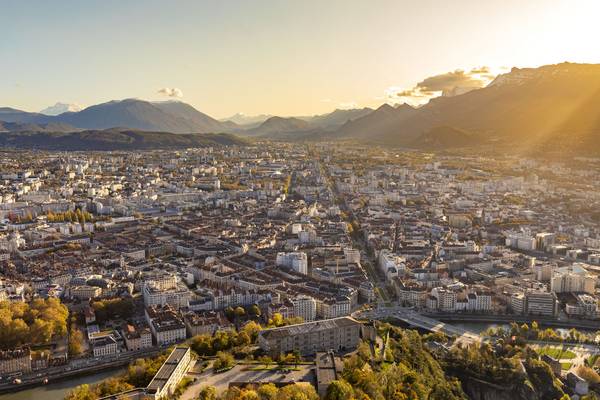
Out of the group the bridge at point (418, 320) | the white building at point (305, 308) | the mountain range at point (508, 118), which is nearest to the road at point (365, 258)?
the bridge at point (418, 320)

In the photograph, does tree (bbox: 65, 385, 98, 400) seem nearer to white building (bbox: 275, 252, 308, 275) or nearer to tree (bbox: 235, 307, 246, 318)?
tree (bbox: 235, 307, 246, 318)

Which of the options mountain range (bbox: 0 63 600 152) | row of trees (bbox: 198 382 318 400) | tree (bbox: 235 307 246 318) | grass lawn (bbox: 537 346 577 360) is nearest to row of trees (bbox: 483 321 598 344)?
grass lawn (bbox: 537 346 577 360)

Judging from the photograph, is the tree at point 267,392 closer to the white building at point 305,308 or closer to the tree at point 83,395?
the tree at point 83,395

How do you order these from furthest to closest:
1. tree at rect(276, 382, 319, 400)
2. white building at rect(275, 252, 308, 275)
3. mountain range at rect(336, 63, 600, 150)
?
mountain range at rect(336, 63, 600, 150)
white building at rect(275, 252, 308, 275)
tree at rect(276, 382, 319, 400)

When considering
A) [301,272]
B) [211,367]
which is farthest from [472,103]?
[211,367]

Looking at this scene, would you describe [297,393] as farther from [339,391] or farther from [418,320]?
[418,320]

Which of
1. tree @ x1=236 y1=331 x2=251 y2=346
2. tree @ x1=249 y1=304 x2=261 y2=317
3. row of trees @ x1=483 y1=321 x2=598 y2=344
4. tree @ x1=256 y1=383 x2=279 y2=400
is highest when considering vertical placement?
tree @ x1=256 y1=383 x2=279 y2=400

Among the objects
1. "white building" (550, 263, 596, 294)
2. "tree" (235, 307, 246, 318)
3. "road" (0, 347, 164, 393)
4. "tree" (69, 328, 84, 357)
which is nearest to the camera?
"road" (0, 347, 164, 393)

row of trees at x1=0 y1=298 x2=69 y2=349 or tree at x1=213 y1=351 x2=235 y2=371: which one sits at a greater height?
tree at x1=213 y1=351 x2=235 y2=371

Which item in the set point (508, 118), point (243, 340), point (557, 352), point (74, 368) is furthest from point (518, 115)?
point (74, 368)
